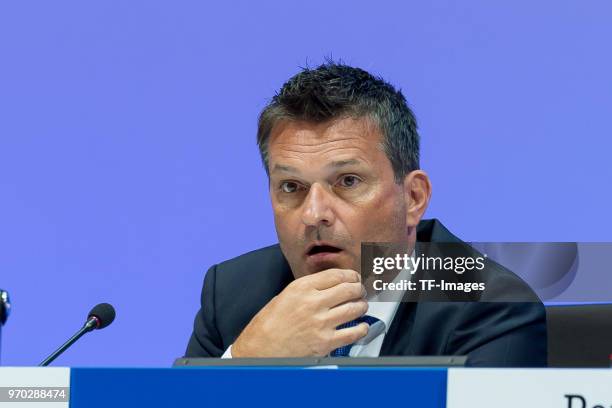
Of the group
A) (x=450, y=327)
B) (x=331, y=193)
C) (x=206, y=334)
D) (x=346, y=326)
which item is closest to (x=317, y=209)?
(x=331, y=193)

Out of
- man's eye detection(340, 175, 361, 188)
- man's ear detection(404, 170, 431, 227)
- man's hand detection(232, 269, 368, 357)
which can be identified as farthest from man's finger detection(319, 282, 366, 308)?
man's ear detection(404, 170, 431, 227)

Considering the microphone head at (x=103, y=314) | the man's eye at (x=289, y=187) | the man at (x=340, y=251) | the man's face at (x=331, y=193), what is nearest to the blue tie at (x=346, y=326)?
the man at (x=340, y=251)

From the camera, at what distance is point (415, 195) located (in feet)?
8.95

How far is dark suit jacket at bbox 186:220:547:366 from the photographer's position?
7.56 feet

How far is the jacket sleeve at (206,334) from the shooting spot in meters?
2.70

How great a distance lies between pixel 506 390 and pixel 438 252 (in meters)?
0.64

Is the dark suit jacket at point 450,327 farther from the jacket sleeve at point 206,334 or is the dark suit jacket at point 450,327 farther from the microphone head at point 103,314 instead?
the microphone head at point 103,314

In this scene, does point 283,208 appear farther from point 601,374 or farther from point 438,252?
point 601,374

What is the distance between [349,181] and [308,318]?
1.64 ft

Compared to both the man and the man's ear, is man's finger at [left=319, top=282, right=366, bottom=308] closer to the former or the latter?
the man

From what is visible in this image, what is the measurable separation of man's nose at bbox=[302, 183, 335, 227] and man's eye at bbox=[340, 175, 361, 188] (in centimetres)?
6

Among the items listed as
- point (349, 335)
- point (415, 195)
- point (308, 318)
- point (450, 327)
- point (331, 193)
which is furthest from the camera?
point (415, 195)

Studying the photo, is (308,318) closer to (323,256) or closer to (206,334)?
(323,256)

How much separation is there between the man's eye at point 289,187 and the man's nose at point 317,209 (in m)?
0.08
